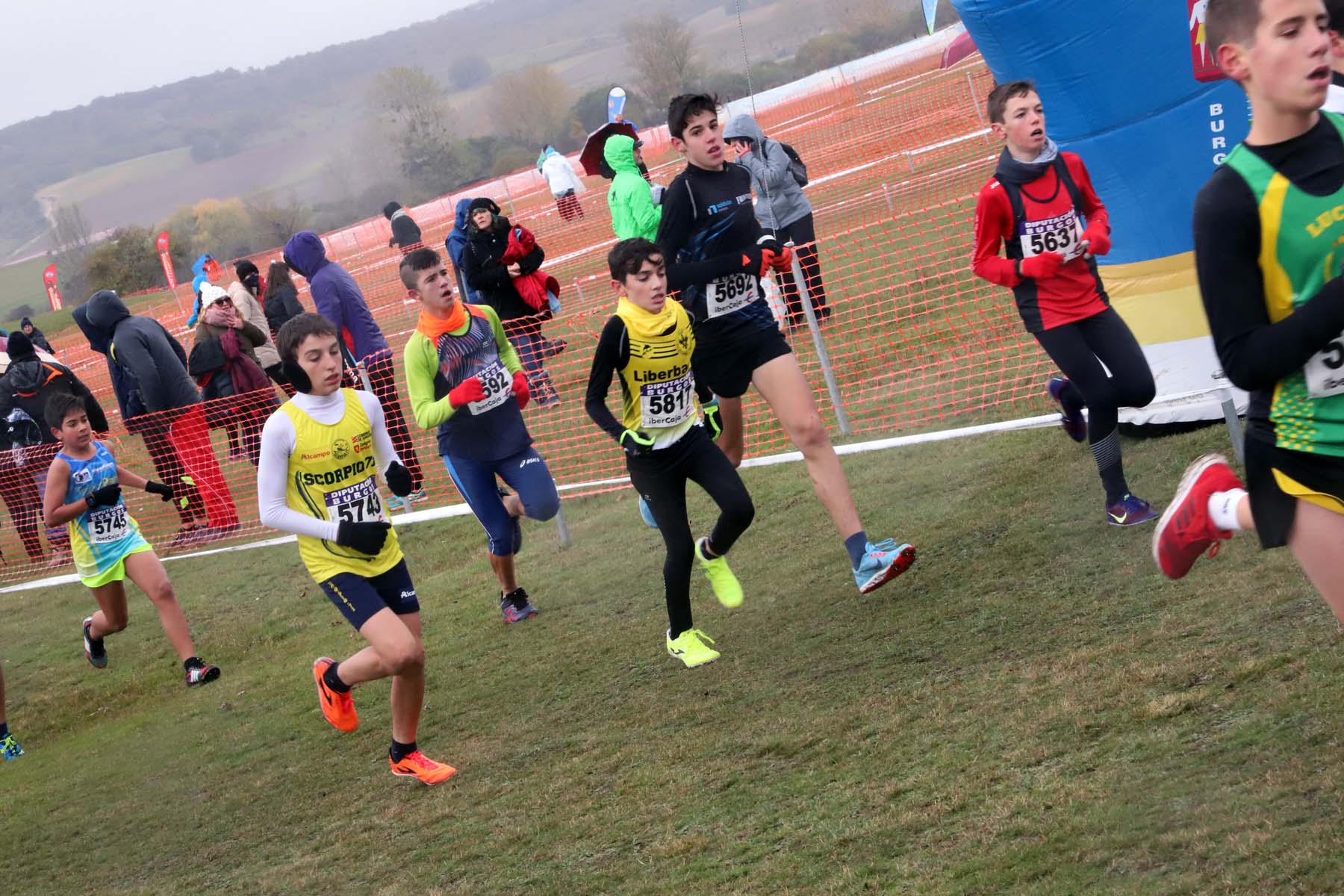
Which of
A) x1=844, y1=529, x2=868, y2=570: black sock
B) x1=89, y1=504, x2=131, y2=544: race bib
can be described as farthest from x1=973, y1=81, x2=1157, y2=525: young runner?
x1=89, y1=504, x2=131, y2=544: race bib

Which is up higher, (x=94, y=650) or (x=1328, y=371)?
(x=1328, y=371)

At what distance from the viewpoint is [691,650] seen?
226 inches

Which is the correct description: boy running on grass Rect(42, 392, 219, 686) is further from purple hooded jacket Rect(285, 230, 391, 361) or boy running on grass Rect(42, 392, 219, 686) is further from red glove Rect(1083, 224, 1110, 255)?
red glove Rect(1083, 224, 1110, 255)

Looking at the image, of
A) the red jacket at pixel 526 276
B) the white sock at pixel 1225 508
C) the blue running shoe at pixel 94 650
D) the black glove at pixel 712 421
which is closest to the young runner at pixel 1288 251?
the white sock at pixel 1225 508

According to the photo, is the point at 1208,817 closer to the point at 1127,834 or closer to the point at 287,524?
the point at 1127,834

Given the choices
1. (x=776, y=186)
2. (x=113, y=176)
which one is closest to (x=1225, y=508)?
(x=776, y=186)

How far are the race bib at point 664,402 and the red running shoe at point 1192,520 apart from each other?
259cm

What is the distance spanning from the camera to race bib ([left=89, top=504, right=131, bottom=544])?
24.5 feet

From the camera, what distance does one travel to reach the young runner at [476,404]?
20.7ft

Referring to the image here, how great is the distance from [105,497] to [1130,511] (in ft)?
18.6

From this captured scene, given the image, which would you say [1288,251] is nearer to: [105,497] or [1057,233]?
[1057,233]

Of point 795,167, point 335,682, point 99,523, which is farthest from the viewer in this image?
point 795,167

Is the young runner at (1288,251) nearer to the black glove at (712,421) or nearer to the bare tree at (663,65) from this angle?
the black glove at (712,421)

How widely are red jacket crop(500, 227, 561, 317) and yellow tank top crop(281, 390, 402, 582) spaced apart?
16.5 ft
